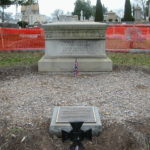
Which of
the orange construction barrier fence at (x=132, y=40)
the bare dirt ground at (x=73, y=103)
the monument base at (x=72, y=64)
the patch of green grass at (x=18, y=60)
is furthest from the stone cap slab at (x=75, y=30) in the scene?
the orange construction barrier fence at (x=132, y=40)

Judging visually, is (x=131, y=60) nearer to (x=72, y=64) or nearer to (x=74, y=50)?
(x=74, y=50)

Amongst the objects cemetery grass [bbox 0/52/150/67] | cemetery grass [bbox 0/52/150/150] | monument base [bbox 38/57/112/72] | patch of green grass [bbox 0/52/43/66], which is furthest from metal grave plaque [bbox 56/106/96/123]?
patch of green grass [bbox 0/52/43/66]

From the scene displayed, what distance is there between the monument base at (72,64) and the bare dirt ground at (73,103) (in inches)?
8.6

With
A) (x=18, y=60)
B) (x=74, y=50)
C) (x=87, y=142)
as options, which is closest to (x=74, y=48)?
(x=74, y=50)

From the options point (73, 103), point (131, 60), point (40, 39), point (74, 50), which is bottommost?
point (73, 103)

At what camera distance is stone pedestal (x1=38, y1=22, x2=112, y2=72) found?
7.64 metres

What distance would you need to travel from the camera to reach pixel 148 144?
376 cm

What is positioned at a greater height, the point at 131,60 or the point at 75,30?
the point at 75,30

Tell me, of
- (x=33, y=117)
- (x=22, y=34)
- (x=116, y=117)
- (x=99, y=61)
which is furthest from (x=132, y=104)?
(x=22, y=34)

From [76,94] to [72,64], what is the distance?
81.0 inches

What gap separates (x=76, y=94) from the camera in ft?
18.9

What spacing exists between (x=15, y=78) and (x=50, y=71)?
3.28ft

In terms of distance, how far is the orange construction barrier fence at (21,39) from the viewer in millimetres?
14500

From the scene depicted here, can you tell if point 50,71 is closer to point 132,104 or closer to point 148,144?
point 132,104
